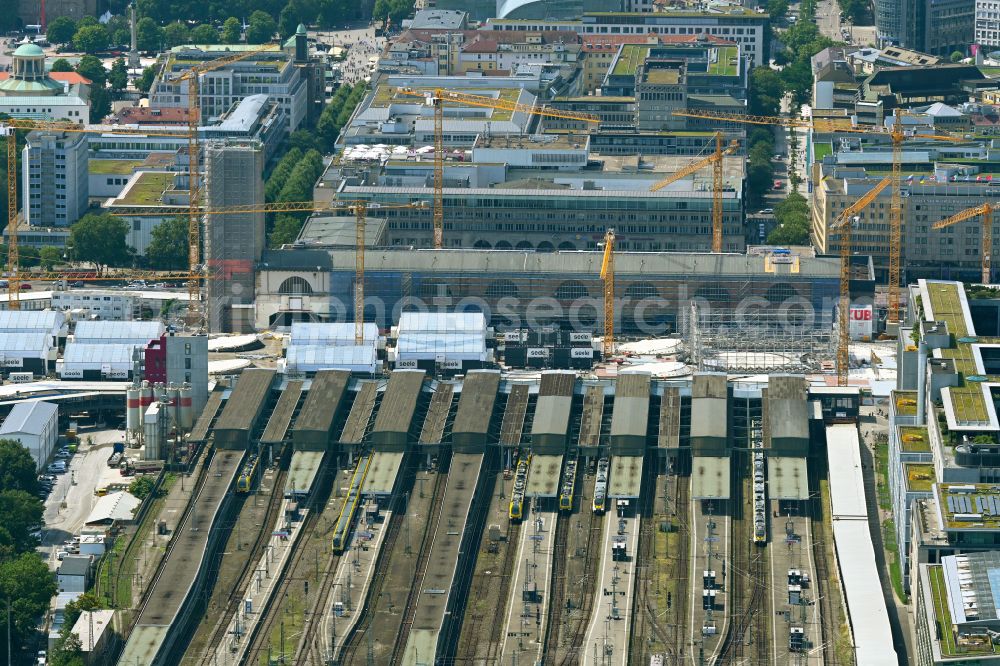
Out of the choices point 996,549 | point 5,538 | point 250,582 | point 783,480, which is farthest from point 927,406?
point 5,538

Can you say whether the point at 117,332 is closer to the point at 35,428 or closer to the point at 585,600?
the point at 35,428

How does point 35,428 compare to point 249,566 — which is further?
point 35,428

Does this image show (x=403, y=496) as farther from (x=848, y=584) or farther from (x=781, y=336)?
(x=781, y=336)

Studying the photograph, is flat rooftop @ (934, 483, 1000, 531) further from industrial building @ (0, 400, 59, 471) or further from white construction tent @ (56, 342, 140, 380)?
white construction tent @ (56, 342, 140, 380)

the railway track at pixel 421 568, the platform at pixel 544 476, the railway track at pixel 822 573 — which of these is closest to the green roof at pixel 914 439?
the railway track at pixel 822 573

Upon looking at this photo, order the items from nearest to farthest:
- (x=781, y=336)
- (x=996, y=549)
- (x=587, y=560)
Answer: (x=996, y=549), (x=587, y=560), (x=781, y=336)

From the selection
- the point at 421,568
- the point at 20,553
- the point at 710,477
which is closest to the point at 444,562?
the point at 421,568

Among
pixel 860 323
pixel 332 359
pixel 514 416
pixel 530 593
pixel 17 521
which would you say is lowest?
pixel 530 593
